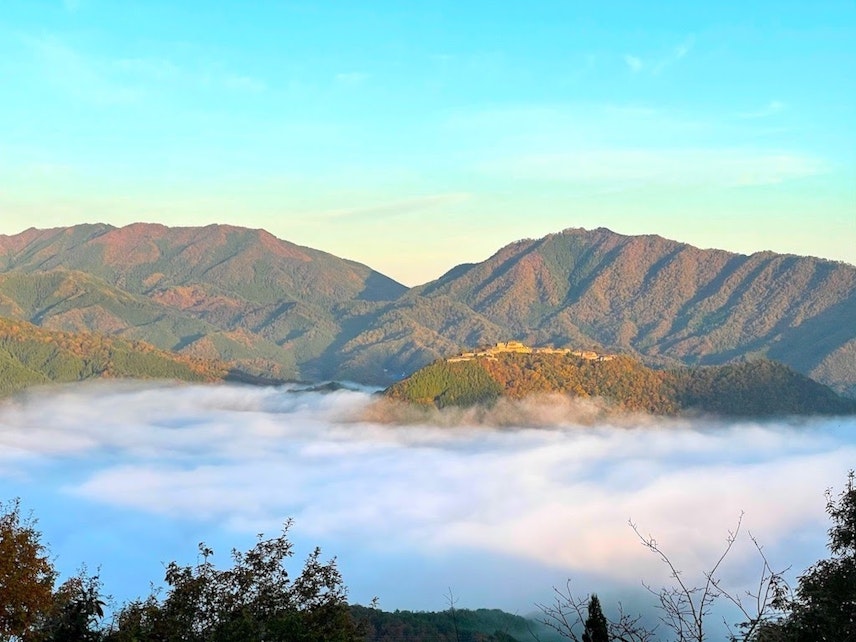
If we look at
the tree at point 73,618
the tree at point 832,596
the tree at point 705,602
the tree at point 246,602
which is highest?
the tree at point 705,602

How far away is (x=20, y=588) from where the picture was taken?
33.8m

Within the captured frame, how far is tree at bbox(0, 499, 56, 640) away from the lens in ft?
110

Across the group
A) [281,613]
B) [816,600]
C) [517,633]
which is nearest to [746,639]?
[816,600]

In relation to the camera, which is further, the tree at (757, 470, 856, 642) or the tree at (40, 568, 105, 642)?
the tree at (40, 568, 105, 642)

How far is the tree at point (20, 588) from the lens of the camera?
33.5 meters

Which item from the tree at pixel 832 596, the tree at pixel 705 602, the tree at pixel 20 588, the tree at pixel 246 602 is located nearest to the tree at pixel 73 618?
the tree at pixel 20 588

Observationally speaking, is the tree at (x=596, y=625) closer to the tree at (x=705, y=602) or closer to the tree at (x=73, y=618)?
the tree at (x=705, y=602)

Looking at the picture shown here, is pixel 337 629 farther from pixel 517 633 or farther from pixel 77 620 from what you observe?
pixel 517 633

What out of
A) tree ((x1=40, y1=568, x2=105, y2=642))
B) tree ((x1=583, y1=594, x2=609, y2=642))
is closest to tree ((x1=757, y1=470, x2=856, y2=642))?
tree ((x1=583, y1=594, x2=609, y2=642))

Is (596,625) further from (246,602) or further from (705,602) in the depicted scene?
(246,602)

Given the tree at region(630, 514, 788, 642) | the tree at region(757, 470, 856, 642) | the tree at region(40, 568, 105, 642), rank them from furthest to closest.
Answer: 1. the tree at region(40, 568, 105, 642)
2. the tree at region(757, 470, 856, 642)
3. the tree at region(630, 514, 788, 642)

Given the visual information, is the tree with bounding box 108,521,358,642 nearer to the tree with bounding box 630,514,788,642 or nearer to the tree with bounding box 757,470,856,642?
the tree with bounding box 630,514,788,642

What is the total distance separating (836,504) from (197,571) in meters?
28.1

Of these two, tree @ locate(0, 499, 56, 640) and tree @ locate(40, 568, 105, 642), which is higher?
tree @ locate(0, 499, 56, 640)
